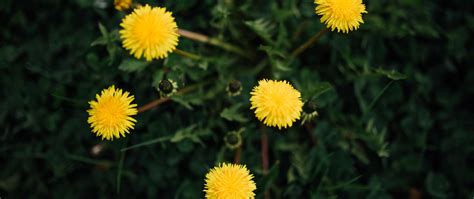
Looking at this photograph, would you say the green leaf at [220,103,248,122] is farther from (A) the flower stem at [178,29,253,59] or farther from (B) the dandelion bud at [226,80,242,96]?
(A) the flower stem at [178,29,253,59]

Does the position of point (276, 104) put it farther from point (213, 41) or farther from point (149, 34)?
point (213, 41)

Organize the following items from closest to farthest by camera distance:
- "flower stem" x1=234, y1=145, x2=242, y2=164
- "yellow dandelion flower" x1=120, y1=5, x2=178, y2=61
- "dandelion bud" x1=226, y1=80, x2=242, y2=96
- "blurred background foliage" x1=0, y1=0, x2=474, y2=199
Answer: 1. "yellow dandelion flower" x1=120, y1=5, x2=178, y2=61
2. "dandelion bud" x1=226, y1=80, x2=242, y2=96
3. "flower stem" x1=234, y1=145, x2=242, y2=164
4. "blurred background foliage" x1=0, y1=0, x2=474, y2=199

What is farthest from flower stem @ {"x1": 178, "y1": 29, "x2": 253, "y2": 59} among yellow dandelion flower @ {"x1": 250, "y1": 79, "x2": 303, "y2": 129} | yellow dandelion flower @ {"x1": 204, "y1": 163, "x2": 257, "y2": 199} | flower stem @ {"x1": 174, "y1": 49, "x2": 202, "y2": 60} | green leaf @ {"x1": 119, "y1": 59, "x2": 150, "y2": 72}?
yellow dandelion flower @ {"x1": 204, "y1": 163, "x2": 257, "y2": 199}

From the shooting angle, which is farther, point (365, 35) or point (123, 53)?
point (365, 35)

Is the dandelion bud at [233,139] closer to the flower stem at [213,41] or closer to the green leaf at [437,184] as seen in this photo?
the flower stem at [213,41]

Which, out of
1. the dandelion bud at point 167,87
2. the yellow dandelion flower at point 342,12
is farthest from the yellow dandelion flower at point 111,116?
the yellow dandelion flower at point 342,12

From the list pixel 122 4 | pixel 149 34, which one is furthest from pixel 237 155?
pixel 122 4

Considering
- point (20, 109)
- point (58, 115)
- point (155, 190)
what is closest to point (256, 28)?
point (155, 190)

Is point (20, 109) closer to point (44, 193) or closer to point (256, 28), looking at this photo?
point (44, 193)
